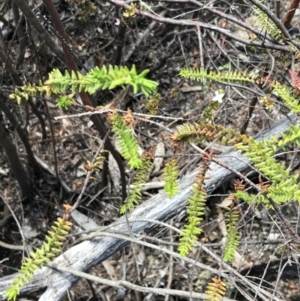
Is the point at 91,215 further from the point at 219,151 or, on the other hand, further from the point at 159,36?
the point at 159,36

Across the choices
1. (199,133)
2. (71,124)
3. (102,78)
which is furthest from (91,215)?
(102,78)

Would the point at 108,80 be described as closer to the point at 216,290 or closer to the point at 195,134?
the point at 195,134

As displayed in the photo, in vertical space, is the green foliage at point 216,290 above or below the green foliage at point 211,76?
below

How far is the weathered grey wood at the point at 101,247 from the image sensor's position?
1900 mm

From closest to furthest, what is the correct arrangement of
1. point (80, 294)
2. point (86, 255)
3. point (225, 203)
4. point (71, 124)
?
1. point (86, 255)
2. point (80, 294)
3. point (225, 203)
4. point (71, 124)

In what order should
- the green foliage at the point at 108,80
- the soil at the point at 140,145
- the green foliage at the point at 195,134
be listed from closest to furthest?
the green foliage at the point at 108,80 < the green foliage at the point at 195,134 < the soil at the point at 140,145

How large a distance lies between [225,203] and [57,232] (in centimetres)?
162

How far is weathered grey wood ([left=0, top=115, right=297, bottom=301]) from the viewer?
6.23 feet

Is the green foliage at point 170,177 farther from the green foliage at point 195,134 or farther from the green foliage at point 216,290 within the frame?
the green foliage at point 216,290

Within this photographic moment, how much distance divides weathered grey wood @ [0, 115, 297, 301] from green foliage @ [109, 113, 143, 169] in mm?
785

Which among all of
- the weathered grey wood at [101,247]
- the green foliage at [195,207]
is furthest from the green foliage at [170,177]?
the weathered grey wood at [101,247]

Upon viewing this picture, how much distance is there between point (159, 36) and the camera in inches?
128

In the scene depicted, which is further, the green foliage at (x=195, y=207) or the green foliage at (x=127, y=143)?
the green foliage at (x=195, y=207)

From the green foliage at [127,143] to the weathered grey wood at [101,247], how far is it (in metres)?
0.79
